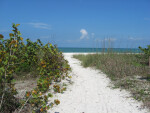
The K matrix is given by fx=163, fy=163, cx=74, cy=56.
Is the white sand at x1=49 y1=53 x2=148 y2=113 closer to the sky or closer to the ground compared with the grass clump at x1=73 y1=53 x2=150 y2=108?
closer to the ground

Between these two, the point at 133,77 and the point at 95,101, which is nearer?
the point at 95,101

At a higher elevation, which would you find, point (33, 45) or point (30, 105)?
point (33, 45)

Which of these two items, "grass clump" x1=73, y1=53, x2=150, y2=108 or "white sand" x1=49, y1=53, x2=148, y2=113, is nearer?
"white sand" x1=49, y1=53, x2=148, y2=113

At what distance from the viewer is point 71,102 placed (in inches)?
A: 147

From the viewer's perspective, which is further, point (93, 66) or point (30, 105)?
point (93, 66)

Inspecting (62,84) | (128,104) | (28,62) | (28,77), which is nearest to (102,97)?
(128,104)

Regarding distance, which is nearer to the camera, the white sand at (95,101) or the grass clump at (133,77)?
the white sand at (95,101)

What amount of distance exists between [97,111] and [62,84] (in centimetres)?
207

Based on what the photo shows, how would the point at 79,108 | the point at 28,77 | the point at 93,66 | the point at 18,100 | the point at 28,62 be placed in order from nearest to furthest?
the point at 18,100 < the point at 79,108 < the point at 28,77 < the point at 28,62 < the point at 93,66

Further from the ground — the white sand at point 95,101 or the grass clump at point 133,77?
the grass clump at point 133,77

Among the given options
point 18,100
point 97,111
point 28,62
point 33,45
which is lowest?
point 97,111

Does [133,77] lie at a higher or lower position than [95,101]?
higher

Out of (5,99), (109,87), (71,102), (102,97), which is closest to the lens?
(5,99)

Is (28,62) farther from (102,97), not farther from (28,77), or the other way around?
(102,97)
